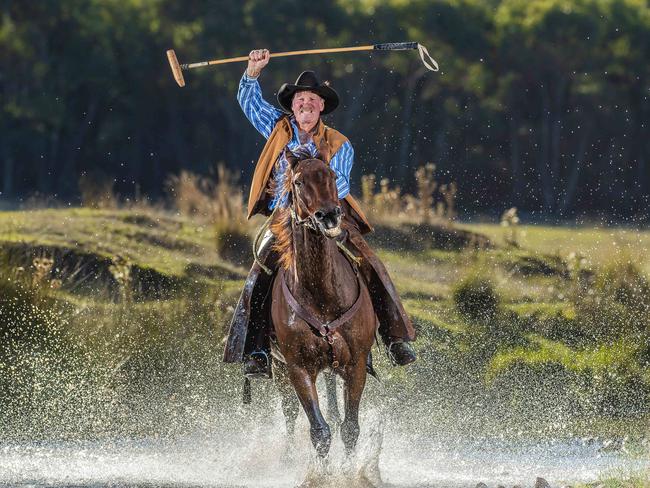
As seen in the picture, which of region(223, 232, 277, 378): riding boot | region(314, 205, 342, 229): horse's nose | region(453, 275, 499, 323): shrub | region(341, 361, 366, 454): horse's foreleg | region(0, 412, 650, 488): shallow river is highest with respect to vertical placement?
region(314, 205, 342, 229): horse's nose

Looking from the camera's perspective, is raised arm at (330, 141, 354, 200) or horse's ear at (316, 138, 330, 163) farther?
raised arm at (330, 141, 354, 200)

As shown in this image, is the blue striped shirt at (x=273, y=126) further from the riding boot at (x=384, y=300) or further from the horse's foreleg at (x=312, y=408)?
the horse's foreleg at (x=312, y=408)

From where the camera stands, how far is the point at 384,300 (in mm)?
11180

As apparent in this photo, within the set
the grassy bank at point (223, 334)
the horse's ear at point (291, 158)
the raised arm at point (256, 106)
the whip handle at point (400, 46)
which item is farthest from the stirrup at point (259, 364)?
the grassy bank at point (223, 334)

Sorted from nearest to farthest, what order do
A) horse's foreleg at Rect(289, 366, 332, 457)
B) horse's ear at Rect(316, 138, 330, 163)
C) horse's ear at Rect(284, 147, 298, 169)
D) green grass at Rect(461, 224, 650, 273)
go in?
1. horse's ear at Rect(284, 147, 298, 169)
2. horse's ear at Rect(316, 138, 330, 163)
3. horse's foreleg at Rect(289, 366, 332, 457)
4. green grass at Rect(461, 224, 650, 273)

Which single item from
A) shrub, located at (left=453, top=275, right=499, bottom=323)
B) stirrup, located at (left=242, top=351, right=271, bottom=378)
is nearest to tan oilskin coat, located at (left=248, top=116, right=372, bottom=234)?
stirrup, located at (left=242, top=351, right=271, bottom=378)

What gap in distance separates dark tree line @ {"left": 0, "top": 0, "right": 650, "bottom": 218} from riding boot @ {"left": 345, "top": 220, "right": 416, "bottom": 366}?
24791 mm

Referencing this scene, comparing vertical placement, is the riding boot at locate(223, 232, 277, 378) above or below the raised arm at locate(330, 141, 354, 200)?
below

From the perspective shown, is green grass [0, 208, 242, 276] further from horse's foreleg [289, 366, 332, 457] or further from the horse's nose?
the horse's nose

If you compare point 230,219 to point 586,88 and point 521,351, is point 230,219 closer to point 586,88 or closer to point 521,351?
point 521,351

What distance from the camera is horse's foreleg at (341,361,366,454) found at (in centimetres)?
1067

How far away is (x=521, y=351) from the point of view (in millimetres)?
16281

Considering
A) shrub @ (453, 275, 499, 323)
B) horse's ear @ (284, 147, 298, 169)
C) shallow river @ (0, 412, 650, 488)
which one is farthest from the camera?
shrub @ (453, 275, 499, 323)

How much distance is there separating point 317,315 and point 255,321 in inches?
34.6
